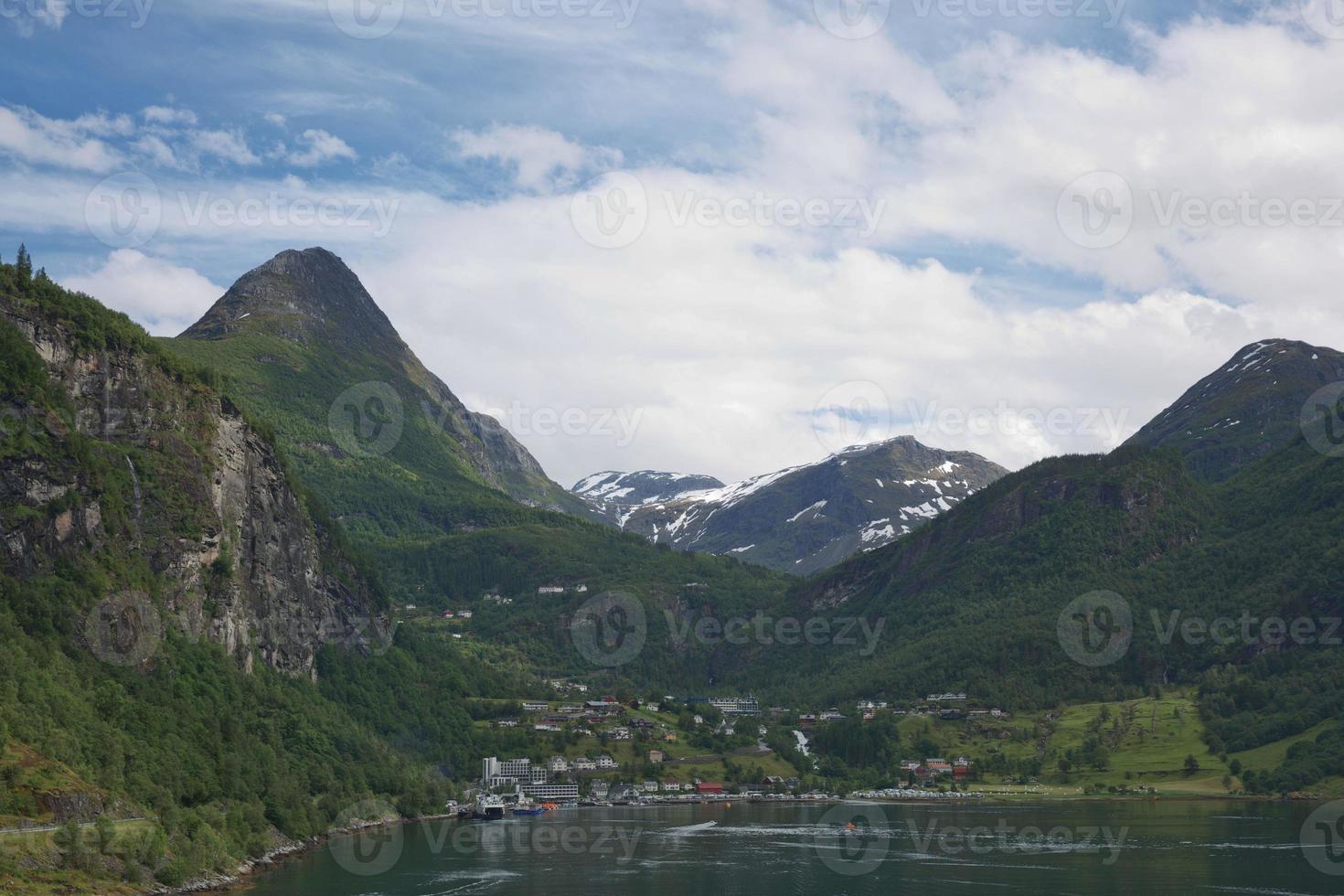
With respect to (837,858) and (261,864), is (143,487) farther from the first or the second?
(837,858)

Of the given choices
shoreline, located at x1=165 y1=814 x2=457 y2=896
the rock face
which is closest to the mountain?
the rock face

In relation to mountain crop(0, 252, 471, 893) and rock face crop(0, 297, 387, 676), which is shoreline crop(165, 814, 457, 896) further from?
rock face crop(0, 297, 387, 676)

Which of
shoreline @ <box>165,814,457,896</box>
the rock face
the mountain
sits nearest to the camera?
shoreline @ <box>165,814,457,896</box>

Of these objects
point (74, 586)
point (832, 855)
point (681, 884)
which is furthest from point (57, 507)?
point (832, 855)

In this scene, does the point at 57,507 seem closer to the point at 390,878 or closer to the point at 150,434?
the point at 150,434

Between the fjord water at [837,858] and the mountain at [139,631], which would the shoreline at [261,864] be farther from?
the fjord water at [837,858]

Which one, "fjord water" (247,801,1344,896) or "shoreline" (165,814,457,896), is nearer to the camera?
"shoreline" (165,814,457,896)
